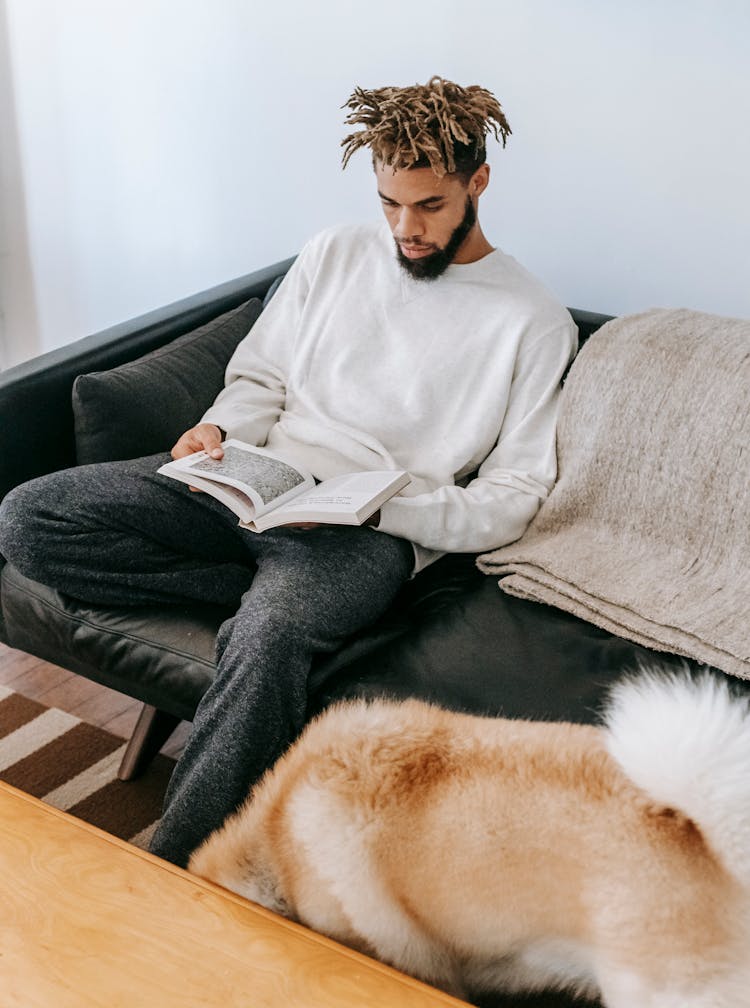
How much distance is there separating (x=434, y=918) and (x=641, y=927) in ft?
0.72

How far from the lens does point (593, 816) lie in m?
1.04

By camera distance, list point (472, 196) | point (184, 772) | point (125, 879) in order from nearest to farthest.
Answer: point (125, 879) → point (184, 772) → point (472, 196)

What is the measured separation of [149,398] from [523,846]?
1.10m

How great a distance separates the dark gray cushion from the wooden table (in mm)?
889

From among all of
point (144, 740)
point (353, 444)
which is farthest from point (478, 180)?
point (144, 740)

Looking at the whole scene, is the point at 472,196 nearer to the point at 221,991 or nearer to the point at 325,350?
the point at 325,350

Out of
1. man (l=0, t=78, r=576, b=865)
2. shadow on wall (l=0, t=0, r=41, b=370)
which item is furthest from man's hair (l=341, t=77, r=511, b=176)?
shadow on wall (l=0, t=0, r=41, b=370)

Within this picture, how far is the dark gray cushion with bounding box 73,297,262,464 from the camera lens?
180cm

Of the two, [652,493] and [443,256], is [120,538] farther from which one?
[652,493]

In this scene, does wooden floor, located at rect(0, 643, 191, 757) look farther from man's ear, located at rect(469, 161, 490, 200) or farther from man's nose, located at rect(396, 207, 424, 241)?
man's ear, located at rect(469, 161, 490, 200)

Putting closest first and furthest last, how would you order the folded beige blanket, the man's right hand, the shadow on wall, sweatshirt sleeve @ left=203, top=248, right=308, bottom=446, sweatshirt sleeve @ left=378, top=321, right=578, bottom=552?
the folded beige blanket → sweatshirt sleeve @ left=378, top=321, right=578, bottom=552 → the man's right hand → sweatshirt sleeve @ left=203, top=248, right=308, bottom=446 → the shadow on wall


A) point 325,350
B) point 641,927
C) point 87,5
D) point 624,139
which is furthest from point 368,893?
point 87,5

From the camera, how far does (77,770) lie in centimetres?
183

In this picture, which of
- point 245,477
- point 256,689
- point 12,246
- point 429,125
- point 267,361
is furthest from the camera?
point 12,246
